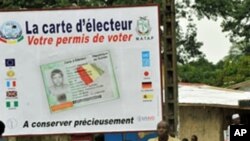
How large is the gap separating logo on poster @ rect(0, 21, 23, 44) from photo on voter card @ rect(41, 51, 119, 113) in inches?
25.9

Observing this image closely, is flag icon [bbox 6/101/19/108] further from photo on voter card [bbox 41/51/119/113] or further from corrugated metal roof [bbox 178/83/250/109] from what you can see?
corrugated metal roof [bbox 178/83/250/109]

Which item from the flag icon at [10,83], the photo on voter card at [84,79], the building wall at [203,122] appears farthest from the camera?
the building wall at [203,122]

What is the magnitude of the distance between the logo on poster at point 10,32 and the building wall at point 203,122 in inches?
491

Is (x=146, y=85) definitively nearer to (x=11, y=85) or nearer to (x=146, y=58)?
(x=146, y=58)

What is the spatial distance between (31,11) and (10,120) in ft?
6.36

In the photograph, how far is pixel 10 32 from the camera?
46.1ft

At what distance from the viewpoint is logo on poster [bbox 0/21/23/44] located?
14023mm

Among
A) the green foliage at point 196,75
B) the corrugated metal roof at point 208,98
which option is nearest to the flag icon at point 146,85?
the corrugated metal roof at point 208,98

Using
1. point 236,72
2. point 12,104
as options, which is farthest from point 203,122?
point 236,72

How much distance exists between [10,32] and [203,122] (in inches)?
508

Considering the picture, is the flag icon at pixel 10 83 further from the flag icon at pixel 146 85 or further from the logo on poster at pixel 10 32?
the flag icon at pixel 146 85

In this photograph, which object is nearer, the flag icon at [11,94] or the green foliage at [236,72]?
the flag icon at [11,94]

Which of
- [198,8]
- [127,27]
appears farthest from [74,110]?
[198,8]

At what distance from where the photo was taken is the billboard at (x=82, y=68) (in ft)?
45.6
